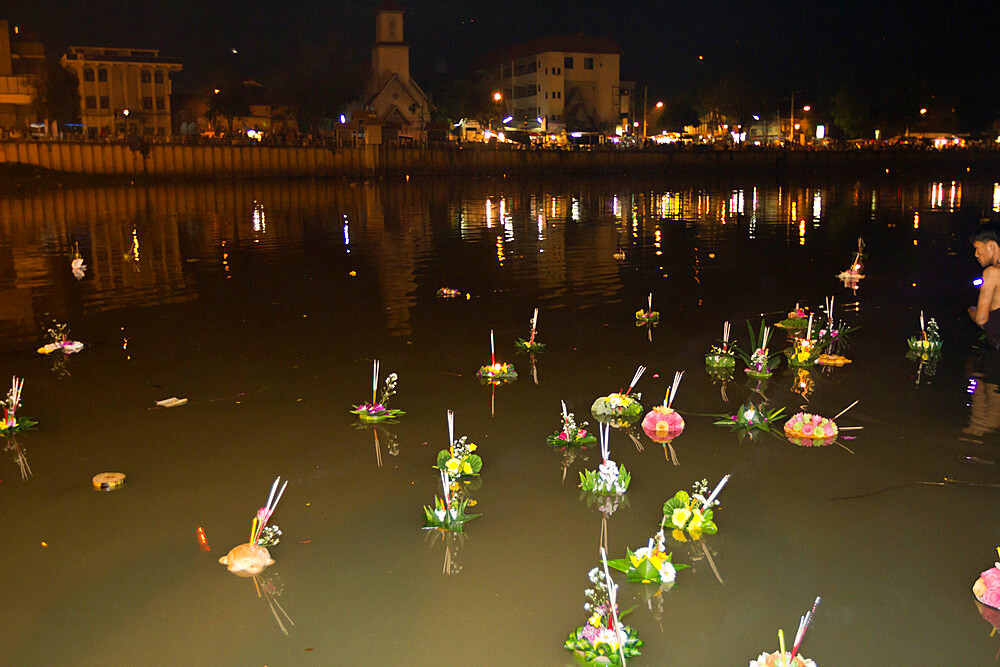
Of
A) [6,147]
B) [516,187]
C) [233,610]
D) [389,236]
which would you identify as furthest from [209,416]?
[6,147]

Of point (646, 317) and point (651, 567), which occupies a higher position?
point (646, 317)

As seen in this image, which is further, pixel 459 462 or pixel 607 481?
pixel 459 462

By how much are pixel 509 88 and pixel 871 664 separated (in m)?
120

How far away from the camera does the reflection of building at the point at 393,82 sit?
87438mm

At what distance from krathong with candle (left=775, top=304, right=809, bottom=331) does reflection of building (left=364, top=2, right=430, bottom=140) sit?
77.4 meters

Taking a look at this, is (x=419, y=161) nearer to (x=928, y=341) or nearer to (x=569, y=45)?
(x=569, y=45)

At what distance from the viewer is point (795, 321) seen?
13547 millimetres

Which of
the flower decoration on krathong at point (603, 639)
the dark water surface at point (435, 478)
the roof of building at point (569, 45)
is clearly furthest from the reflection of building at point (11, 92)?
the flower decoration on krathong at point (603, 639)

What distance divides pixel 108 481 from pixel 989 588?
6.76 m

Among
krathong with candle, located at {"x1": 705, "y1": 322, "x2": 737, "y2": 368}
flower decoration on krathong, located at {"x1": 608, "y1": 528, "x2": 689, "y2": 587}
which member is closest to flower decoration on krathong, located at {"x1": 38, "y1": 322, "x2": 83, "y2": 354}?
krathong with candle, located at {"x1": 705, "y1": 322, "x2": 737, "y2": 368}

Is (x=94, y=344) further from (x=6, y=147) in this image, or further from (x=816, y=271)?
(x=6, y=147)

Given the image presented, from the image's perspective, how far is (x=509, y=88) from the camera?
120m

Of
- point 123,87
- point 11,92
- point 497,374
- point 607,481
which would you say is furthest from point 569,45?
point 607,481

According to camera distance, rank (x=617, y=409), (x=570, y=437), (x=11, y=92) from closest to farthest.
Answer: (x=570, y=437), (x=617, y=409), (x=11, y=92)
